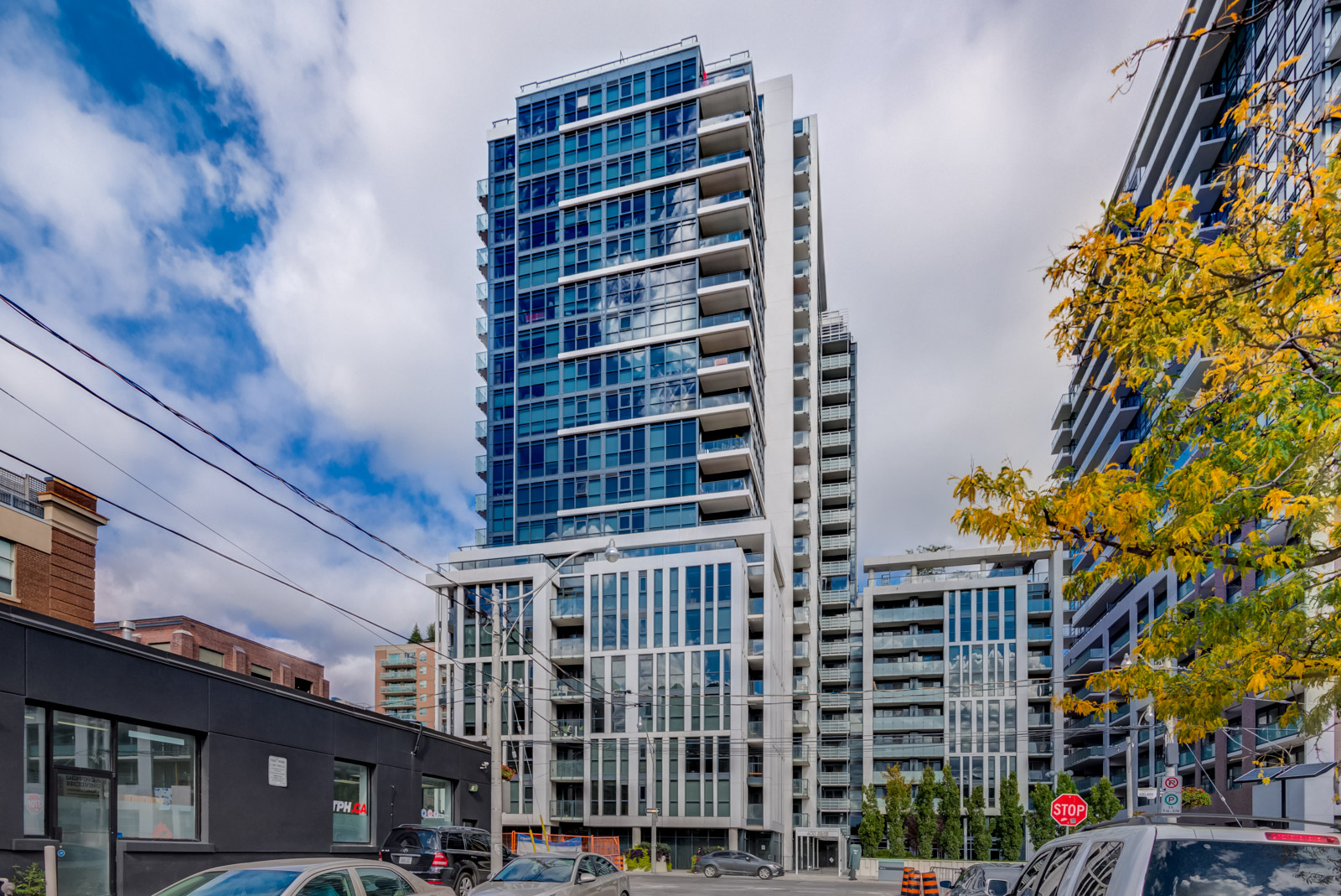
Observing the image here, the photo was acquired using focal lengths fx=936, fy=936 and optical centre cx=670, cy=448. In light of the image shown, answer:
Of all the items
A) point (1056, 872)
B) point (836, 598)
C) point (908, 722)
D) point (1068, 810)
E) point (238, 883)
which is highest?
point (1056, 872)

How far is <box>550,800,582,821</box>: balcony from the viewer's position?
192 feet

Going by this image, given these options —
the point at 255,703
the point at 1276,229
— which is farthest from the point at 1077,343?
the point at 255,703

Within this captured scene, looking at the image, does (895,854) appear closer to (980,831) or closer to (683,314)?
(980,831)

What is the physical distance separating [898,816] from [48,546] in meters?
56.9

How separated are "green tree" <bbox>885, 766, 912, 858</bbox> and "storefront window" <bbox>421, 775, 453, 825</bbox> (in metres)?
43.8

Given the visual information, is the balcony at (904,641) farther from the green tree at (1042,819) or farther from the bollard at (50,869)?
the bollard at (50,869)

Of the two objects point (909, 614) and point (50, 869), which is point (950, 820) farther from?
point (50, 869)

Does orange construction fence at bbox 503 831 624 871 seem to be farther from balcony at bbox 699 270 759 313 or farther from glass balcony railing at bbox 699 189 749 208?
glass balcony railing at bbox 699 189 749 208

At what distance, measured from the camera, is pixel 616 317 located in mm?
66500

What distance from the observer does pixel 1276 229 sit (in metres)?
7.39

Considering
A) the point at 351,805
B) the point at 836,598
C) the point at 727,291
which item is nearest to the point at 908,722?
the point at 836,598

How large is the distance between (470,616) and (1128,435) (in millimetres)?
46401

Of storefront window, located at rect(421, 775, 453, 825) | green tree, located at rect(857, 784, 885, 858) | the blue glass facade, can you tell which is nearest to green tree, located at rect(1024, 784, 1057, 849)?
green tree, located at rect(857, 784, 885, 858)

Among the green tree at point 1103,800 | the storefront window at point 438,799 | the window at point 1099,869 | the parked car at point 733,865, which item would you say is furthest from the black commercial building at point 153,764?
the green tree at point 1103,800
